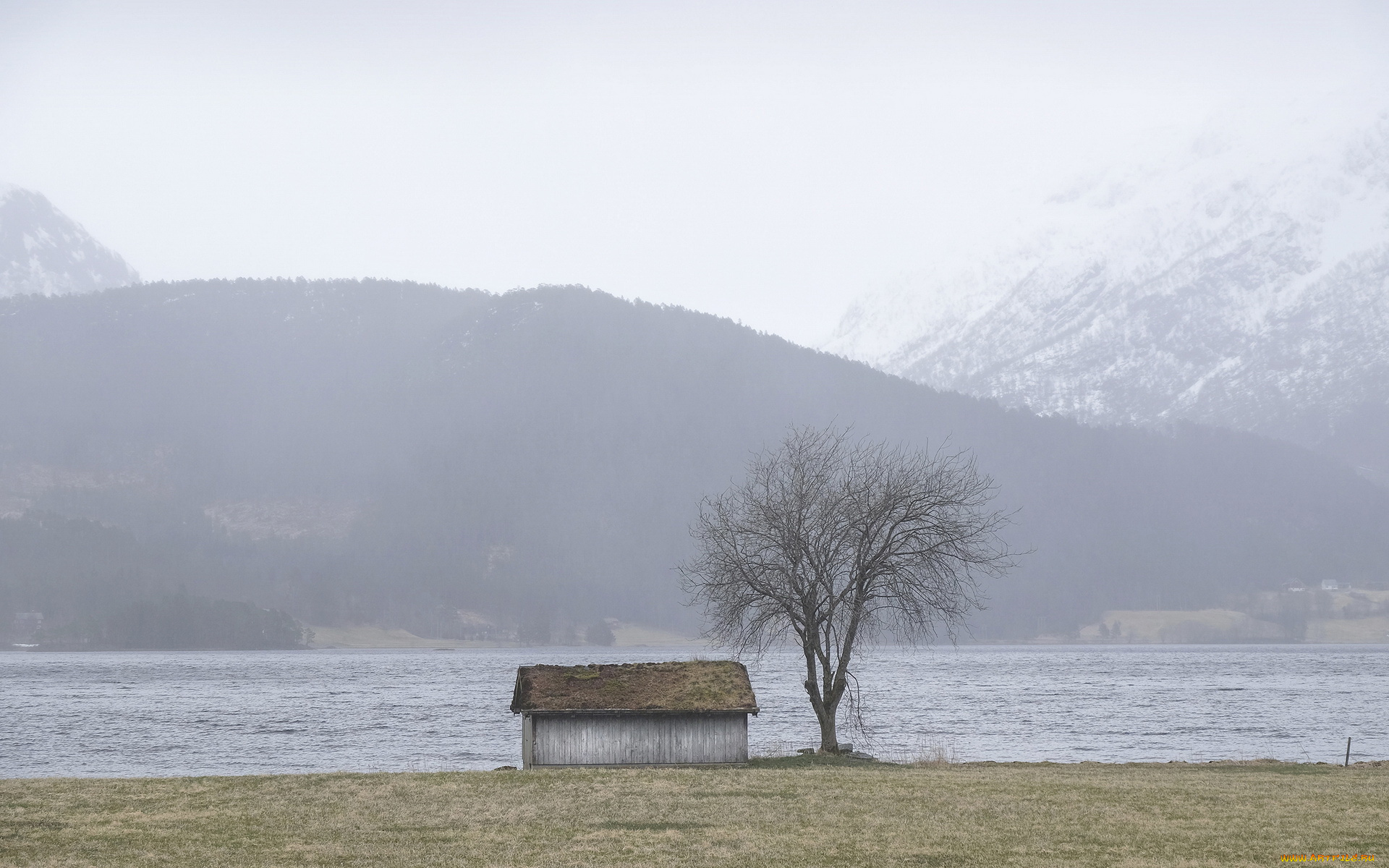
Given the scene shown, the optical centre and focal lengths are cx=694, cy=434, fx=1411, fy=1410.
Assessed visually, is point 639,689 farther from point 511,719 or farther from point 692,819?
point 511,719

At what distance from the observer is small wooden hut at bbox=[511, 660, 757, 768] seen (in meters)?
41.3

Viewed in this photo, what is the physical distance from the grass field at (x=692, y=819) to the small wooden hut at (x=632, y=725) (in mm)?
2615

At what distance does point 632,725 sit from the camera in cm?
4147

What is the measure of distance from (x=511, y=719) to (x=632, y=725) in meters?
45.5

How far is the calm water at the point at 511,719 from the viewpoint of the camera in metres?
62.2

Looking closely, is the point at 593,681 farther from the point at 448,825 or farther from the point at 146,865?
the point at 146,865

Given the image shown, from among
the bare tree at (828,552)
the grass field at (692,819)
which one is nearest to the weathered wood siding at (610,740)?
the grass field at (692,819)

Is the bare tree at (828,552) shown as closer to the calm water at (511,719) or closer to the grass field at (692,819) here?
the calm water at (511,719)

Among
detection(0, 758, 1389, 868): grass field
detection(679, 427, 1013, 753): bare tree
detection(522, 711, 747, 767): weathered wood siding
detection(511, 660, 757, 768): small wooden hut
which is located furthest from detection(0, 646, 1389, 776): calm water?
detection(0, 758, 1389, 868): grass field

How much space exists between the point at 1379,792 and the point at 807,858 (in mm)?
16552

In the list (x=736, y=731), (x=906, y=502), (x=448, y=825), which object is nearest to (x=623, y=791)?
(x=448, y=825)

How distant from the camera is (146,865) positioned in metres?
24.2

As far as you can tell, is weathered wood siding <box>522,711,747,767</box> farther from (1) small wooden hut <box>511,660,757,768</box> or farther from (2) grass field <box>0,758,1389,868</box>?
(2) grass field <box>0,758,1389,868</box>

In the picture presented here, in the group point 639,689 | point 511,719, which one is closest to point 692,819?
point 639,689
